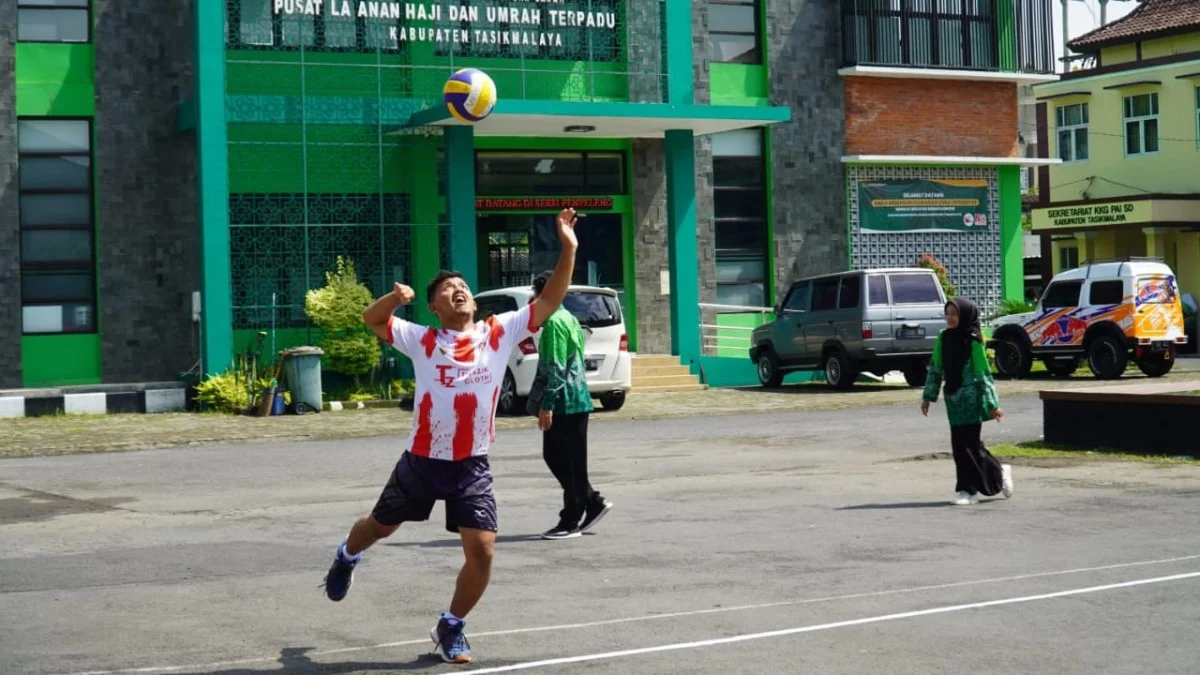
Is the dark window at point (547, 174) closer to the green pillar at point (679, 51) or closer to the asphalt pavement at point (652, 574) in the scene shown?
the green pillar at point (679, 51)

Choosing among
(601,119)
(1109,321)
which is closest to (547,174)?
(601,119)

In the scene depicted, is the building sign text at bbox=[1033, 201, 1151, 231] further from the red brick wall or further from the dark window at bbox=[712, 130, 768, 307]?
the dark window at bbox=[712, 130, 768, 307]

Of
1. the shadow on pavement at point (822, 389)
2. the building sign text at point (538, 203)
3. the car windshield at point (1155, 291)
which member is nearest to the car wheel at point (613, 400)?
the shadow on pavement at point (822, 389)

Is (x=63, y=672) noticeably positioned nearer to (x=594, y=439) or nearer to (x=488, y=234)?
(x=594, y=439)

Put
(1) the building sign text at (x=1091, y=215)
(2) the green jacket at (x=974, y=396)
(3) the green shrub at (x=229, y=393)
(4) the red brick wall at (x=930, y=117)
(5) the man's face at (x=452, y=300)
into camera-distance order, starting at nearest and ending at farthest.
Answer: (5) the man's face at (x=452, y=300) → (2) the green jacket at (x=974, y=396) → (3) the green shrub at (x=229, y=393) → (4) the red brick wall at (x=930, y=117) → (1) the building sign text at (x=1091, y=215)

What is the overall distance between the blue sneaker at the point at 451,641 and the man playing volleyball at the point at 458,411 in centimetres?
1

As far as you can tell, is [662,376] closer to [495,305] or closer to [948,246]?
[495,305]

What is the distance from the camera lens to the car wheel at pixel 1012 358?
30.2 meters

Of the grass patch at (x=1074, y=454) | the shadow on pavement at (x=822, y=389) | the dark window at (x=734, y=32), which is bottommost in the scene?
the grass patch at (x=1074, y=454)

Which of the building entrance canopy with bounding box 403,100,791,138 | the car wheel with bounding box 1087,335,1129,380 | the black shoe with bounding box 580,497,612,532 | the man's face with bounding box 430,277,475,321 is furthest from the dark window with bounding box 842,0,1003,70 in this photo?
the man's face with bounding box 430,277,475,321

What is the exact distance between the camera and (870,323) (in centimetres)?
2714

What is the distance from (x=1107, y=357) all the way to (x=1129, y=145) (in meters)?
19.9

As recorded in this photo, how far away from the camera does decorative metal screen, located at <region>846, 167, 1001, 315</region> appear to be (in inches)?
1367

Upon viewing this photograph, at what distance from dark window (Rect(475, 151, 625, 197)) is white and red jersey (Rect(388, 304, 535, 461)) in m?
23.1
